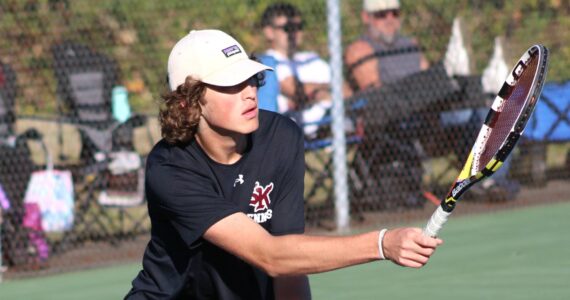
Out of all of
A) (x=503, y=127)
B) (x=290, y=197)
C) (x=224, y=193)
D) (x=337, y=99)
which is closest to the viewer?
(x=503, y=127)

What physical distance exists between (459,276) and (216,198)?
9.57ft

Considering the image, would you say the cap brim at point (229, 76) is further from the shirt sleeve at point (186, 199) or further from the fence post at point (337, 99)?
the fence post at point (337, 99)

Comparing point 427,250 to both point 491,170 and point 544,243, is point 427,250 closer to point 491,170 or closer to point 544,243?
point 491,170

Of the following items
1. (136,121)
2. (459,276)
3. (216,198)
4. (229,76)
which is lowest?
(459,276)

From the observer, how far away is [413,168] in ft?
30.9

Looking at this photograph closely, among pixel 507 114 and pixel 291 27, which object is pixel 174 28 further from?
pixel 507 114

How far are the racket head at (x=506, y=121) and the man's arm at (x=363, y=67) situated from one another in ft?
16.6

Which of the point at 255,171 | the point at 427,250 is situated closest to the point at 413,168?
the point at 255,171

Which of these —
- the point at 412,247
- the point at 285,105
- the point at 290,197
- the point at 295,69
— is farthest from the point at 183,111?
the point at 295,69

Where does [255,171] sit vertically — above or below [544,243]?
above

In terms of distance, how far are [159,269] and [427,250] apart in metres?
1.20

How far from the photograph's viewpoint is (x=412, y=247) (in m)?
3.60

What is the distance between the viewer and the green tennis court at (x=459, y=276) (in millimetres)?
6449

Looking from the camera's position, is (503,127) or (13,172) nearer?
(503,127)
